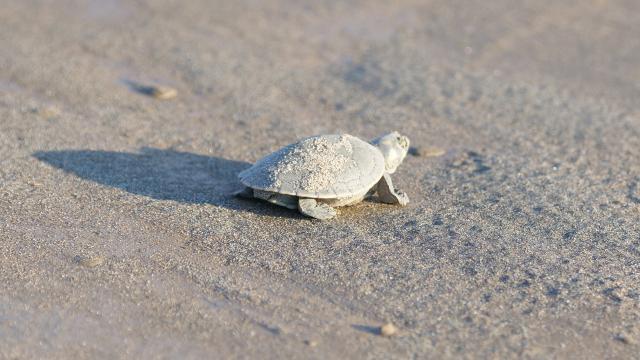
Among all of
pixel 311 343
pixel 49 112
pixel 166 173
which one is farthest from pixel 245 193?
pixel 49 112

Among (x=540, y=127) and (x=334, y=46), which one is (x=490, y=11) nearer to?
(x=334, y=46)

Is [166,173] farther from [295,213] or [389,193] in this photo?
[389,193]

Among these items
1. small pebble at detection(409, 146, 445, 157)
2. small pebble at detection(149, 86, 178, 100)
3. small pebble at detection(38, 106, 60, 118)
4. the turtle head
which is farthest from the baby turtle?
small pebble at detection(38, 106, 60, 118)

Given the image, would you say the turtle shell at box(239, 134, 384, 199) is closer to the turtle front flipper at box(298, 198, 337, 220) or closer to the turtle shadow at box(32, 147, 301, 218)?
the turtle front flipper at box(298, 198, 337, 220)

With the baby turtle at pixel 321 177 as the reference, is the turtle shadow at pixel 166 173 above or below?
below

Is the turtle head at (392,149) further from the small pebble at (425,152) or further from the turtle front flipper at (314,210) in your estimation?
the turtle front flipper at (314,210)

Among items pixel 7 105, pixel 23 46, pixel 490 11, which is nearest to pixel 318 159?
pixel 7 105

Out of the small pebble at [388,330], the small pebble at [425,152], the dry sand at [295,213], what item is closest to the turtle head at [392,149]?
the dry sand at [295,213]

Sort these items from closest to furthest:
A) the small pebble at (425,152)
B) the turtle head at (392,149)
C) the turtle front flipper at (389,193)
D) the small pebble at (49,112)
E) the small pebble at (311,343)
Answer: the small pebble at (311,343) < the turtle front flipper at (389,193) < the turtle head at (392,149) < the small pebble at (425,152) < the small pebble at (49,112)
